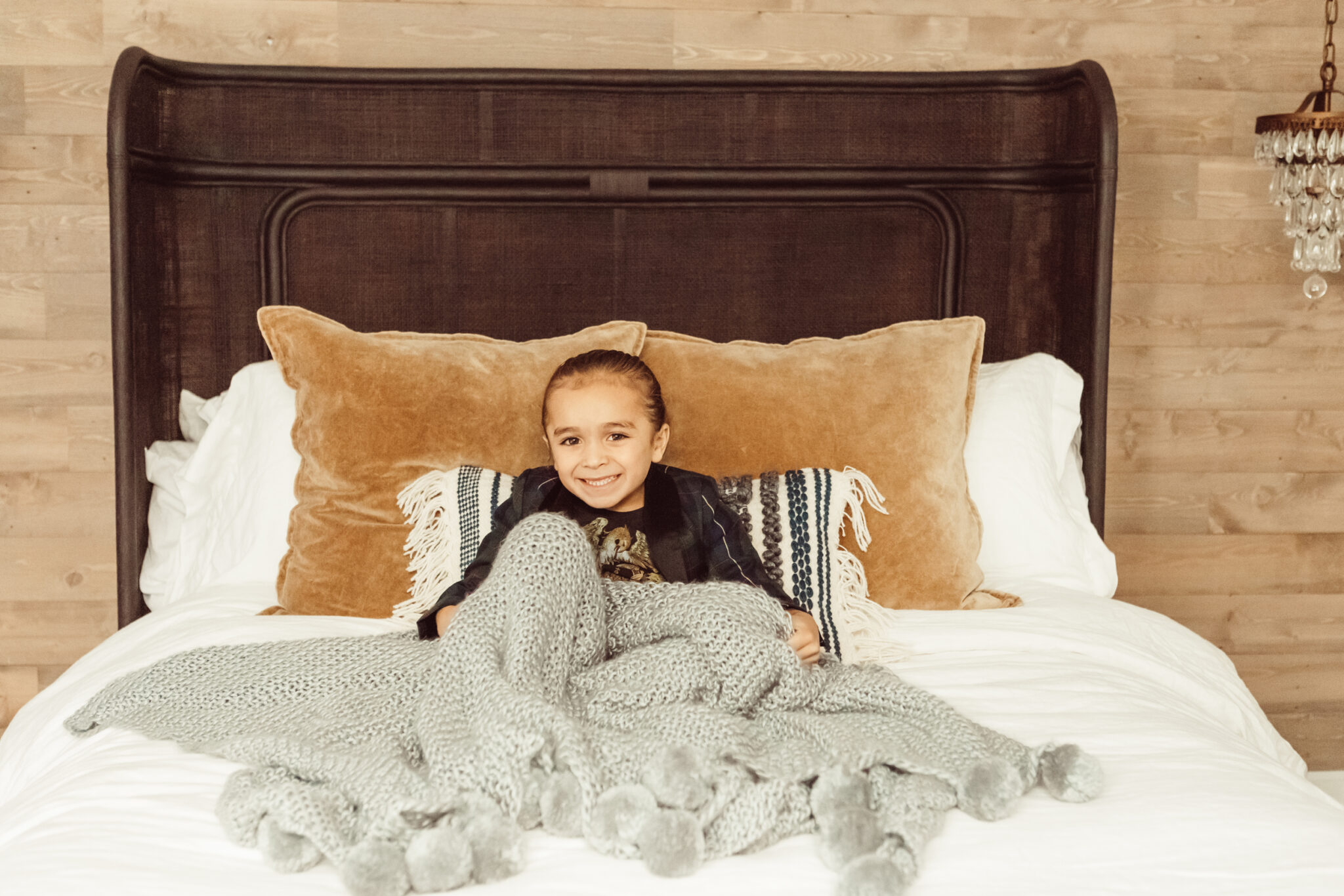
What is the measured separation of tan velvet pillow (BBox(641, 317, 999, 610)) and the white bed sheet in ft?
0.51

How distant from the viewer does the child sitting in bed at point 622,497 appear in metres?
1.49

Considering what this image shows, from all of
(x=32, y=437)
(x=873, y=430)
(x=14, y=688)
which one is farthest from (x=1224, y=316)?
(x=14, y=688)

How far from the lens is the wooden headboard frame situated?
1929 mm

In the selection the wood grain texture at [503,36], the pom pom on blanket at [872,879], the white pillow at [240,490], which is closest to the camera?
the pom pom on blanket at [872,879]

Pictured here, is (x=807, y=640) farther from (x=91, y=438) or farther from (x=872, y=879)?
(x=91, y=438)

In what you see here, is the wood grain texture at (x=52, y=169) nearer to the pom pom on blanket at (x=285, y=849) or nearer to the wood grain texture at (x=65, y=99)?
the wood grain texture at (x=65, y=99)

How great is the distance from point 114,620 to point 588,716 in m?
1.42

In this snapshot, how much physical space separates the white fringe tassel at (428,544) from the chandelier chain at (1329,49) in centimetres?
173

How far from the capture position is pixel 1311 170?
200cm

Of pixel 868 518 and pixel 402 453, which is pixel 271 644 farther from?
pixel 868 518

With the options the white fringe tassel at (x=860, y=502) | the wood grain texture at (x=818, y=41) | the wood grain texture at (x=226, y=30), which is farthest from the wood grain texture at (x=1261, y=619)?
the wood grain texture at (x=226, y=30)

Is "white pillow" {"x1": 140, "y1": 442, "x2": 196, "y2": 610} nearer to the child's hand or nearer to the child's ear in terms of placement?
the child's ear

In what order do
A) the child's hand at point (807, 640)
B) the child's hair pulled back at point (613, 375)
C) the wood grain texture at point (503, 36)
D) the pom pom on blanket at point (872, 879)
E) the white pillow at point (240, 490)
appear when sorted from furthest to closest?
the wood grain texture at point (503, 36) < the white pillow at point (240, 490) < the child's hair pulled back at point (613, 375) < the child's hand at point (807, 640) < the pom pom on blanket at point (872, 879)

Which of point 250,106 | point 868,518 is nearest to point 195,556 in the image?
point 250,106
